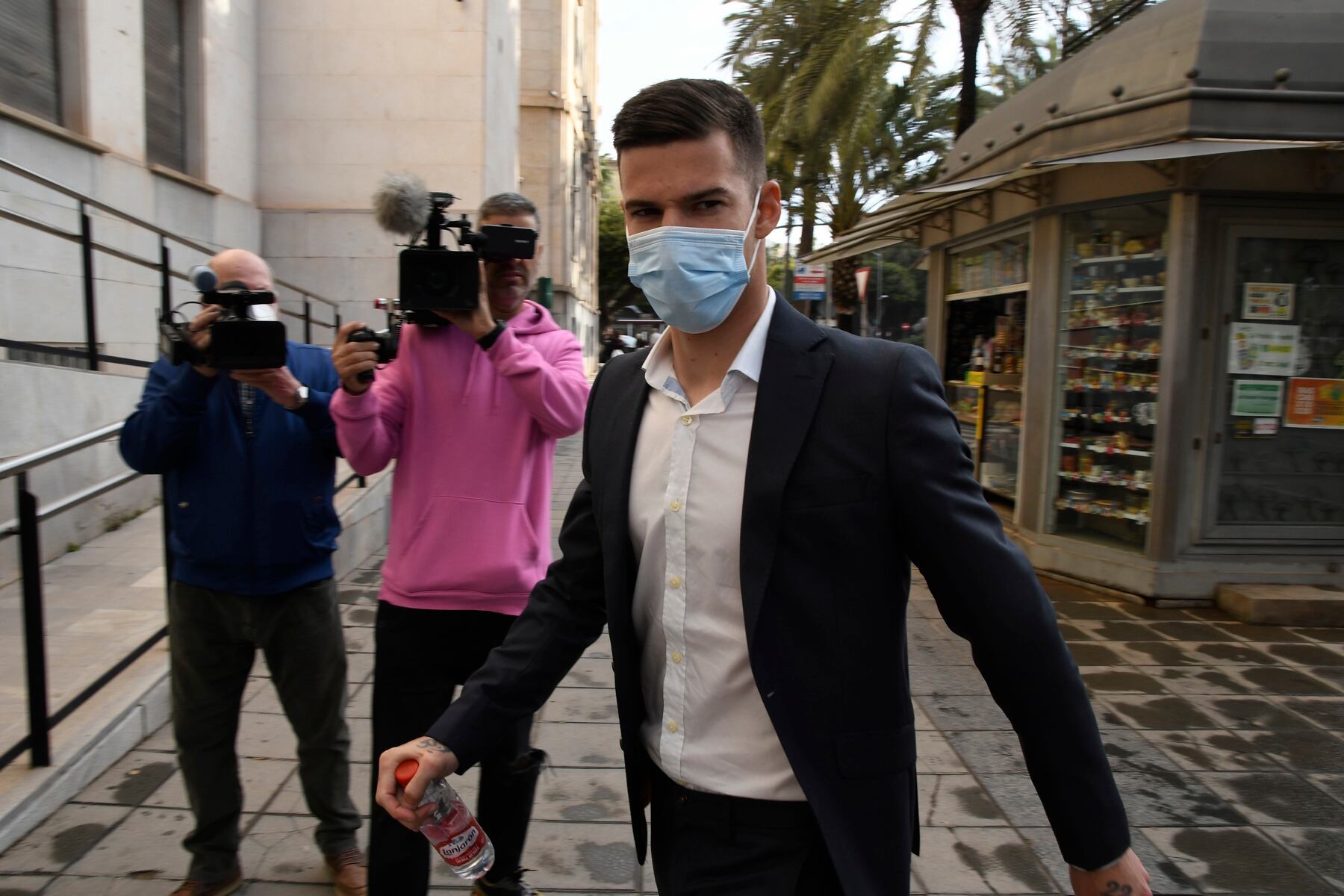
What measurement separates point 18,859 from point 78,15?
779 cm

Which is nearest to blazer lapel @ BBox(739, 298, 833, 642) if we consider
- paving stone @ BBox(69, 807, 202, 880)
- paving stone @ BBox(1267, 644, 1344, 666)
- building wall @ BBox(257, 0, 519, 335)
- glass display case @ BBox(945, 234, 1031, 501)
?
paving stone @ BBox(69, 807, 202, 880)

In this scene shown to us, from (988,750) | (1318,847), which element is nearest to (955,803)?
(988,750)

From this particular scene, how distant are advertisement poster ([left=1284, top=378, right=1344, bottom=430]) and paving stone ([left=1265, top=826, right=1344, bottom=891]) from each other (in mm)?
4218

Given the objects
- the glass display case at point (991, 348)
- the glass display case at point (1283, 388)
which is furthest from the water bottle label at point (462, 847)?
the glass display case at point (991, 348)

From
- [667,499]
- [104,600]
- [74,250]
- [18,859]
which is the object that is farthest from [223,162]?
[667,499]

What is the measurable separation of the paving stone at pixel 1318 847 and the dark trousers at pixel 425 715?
2739 millimetres

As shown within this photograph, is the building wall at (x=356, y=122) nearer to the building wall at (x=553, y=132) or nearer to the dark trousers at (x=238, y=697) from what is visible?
the dark trousers at (x=238, y=697)

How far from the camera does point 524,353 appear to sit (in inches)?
108

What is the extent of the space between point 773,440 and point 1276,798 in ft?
11.8

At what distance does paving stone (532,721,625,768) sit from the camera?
4152mm

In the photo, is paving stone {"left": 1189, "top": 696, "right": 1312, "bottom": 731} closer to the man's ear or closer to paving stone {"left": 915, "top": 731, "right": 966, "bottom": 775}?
paving stone {"left": 915, "top": 731, "right": 966, "bottom": 775}

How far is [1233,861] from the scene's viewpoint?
345 cm

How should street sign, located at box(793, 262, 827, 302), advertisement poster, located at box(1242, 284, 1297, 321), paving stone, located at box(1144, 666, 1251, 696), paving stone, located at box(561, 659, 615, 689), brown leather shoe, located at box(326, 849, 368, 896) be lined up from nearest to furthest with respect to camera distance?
brown leather shoe, located at box(326, 849, 368, 896) → paving stone, located at box(561, 659, 615, 689) → paving stone, located at box(1144, 666, 1251, 696) → advertisement poster, located at box(1242, 284, 1297, 321) → street sign, located at box(793, 262, 827, 302)

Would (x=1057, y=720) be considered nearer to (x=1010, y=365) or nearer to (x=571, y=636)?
(x=571, y=636)
